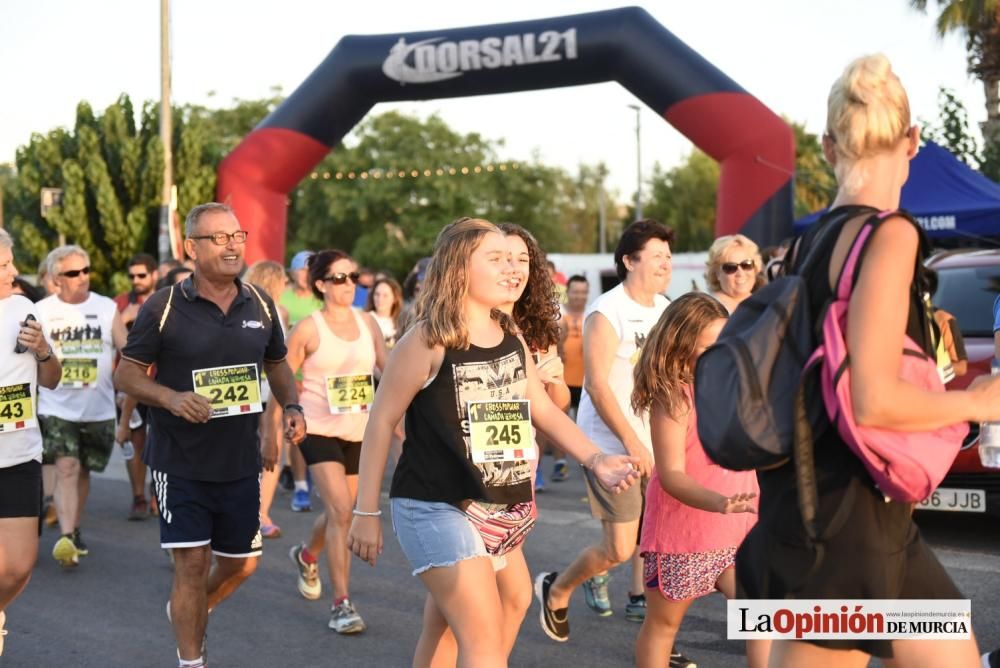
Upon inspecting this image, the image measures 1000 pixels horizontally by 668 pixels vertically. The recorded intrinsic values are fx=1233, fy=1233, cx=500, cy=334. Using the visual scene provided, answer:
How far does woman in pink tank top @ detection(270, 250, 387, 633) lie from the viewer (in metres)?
6.42

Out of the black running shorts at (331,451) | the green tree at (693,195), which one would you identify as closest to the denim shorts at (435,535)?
the black running shorts at (331,451)

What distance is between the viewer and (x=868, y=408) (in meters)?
2.40

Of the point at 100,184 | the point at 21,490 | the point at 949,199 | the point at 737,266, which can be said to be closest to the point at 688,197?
the point at 100,184

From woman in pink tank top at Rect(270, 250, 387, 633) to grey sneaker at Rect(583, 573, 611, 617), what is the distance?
1210 mm

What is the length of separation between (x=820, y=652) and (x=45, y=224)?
2862 centimetres

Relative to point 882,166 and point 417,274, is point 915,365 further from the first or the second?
point 417,274

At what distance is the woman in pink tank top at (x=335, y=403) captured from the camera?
6418 millimetres

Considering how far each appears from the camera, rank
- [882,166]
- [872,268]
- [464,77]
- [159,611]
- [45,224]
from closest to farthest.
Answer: [872,268], [882,166], [159,611], [464,77], [45,224]

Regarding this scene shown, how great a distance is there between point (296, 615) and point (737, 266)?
306 centimetres

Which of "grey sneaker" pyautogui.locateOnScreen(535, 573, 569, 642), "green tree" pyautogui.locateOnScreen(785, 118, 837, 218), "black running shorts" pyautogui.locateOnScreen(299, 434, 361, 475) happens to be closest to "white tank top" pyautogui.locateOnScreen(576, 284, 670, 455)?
"grey sneaker" pyautogui.locateOnScreen(535, 573, 569, 642)

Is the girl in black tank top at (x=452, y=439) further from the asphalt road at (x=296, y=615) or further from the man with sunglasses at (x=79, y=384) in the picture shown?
the man with sunglasses at (x=79, y=384)

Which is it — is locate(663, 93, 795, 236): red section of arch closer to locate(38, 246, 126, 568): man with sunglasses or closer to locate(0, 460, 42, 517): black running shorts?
locate(38, 246, 126, 568): man with sunglasses

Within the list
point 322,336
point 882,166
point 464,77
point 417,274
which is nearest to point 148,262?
point 417,274

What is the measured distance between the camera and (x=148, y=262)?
35.2ft
